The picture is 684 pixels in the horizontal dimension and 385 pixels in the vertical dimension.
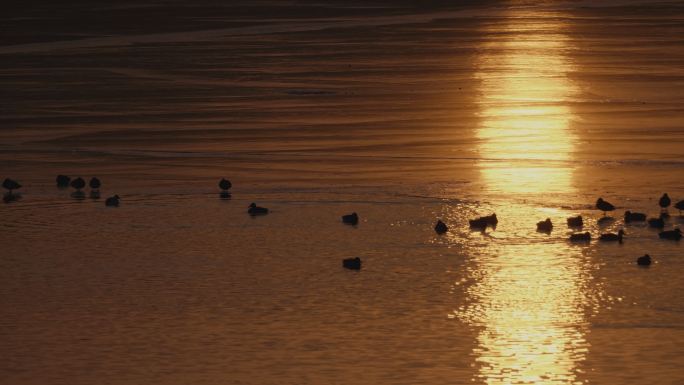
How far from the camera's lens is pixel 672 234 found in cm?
1405

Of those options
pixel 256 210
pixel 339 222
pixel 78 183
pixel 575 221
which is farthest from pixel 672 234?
pixel 78 183

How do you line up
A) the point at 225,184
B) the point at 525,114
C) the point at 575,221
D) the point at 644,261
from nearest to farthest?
the point at 644,261 < the point at 575,221 < the point at 225,184 < the point at 525,114

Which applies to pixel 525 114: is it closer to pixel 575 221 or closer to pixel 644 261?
pixel 575 221

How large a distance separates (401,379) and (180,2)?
49398 millimetres

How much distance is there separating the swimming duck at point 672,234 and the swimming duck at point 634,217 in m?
0.60

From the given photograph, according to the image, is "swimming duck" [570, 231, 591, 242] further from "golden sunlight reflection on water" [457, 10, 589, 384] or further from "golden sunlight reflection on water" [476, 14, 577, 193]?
"golden sunlight reflection on water" [476, 14, 577, 193]

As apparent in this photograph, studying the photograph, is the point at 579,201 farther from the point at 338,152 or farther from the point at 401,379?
the point at 401,379

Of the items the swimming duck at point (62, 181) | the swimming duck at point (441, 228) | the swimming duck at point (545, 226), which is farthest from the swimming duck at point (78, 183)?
the swimming duck at point (545, 226)

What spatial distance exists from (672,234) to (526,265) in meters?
1.69

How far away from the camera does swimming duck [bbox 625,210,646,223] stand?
48.1 ft

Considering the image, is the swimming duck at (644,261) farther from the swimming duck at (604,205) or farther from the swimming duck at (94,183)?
the swimming duck at (94,183)

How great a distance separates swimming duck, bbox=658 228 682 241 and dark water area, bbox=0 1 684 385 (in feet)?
0.30

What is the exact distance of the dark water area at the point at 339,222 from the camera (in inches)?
412

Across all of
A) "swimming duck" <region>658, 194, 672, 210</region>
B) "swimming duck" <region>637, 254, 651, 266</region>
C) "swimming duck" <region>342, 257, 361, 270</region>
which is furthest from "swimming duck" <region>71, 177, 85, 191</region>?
"swimming duck" <region>637, 254, 651, 266</region>
